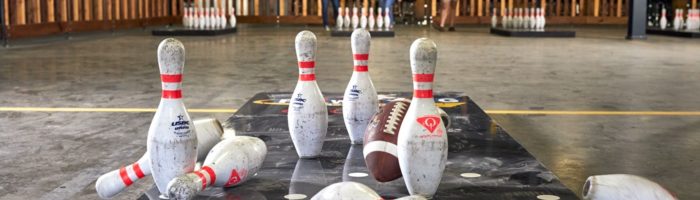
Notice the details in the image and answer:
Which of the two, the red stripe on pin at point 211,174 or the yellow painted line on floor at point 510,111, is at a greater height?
the red stripe on pin at point 211,174

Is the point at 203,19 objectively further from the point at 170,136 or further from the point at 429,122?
the point at 429,122

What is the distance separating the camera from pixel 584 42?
13117 mm

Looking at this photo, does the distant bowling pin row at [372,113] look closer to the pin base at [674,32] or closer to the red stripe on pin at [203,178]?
the red stripe on pin at [203,178]

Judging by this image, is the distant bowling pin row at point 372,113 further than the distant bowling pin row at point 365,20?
No

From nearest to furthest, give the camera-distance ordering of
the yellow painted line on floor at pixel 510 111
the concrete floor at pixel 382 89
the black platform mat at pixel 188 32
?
1. the concrete floor at pixel 382 89
2. the yellow painted line on floor at pixel 510 111
3. the black platform mat at pixel 188 32

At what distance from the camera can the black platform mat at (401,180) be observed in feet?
7.57

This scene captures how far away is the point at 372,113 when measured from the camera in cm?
304

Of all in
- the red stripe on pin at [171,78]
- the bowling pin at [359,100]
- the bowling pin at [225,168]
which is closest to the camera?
the bowling pin at [225,168]

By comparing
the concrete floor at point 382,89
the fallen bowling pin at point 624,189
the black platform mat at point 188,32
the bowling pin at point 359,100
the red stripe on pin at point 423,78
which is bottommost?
the concrete floor at point 382,89

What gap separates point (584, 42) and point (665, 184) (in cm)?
1027

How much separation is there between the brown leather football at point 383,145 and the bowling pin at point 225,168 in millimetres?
312

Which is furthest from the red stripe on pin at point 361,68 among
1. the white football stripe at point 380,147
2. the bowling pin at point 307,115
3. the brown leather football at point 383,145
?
the white football stripe at point 380,147

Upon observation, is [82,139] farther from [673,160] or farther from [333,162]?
[673,160]

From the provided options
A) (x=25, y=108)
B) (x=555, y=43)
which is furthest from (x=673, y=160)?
(x=555, y=43)
